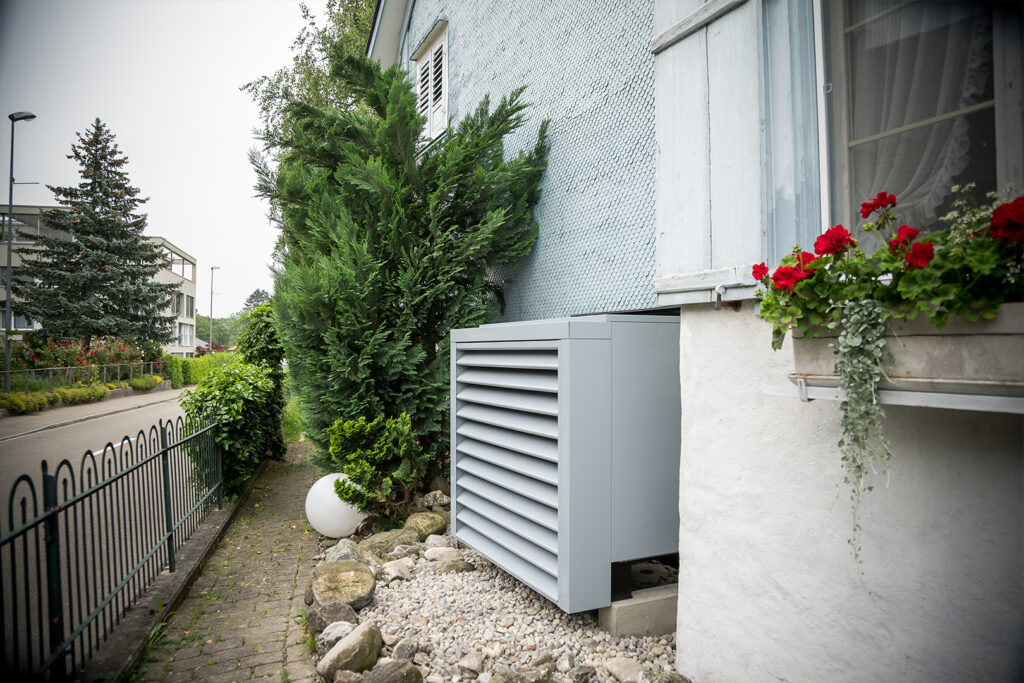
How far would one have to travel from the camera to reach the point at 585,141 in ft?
15.5

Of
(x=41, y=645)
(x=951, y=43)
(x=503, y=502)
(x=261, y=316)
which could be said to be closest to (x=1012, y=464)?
(x=951, y=43)

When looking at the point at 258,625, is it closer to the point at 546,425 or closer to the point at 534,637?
the point at 534,637

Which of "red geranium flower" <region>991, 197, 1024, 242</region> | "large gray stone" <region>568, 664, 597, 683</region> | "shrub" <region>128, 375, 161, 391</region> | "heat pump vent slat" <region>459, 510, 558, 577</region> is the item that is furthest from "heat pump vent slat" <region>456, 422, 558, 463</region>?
"shrub" <region>128, 375, 161, 391</region>

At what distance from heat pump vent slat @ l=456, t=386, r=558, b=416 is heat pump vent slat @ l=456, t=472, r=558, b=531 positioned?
609 millimetres

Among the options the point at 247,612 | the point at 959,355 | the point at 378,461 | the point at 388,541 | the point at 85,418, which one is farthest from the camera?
the point at 85,418

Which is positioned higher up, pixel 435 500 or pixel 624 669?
pixel 435 500

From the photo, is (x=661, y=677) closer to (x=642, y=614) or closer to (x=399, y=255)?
(x=642, y=614)

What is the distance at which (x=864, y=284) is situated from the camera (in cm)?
182

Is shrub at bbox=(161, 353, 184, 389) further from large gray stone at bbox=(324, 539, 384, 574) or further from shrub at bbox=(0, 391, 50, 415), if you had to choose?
large gray stone at bbox=(324, 539, 384, 574)

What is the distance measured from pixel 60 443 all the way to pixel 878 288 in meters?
13.7

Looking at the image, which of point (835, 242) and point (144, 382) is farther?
point (144, 382)

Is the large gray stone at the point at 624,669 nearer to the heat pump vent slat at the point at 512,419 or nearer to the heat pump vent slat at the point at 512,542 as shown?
the heat pump vent slat at the point at 512,542

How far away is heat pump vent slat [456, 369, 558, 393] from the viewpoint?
3394 millimetres

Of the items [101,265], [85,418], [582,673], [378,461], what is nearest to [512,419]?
[582,673]
